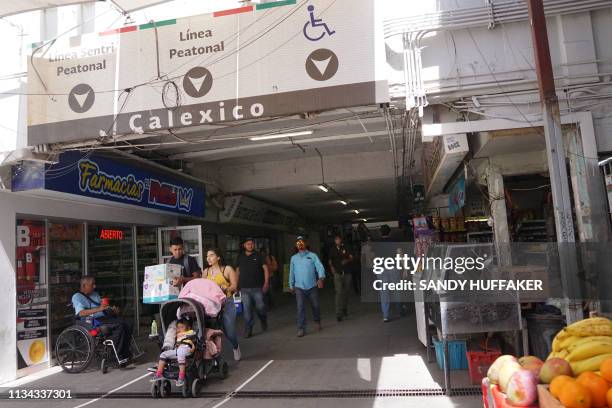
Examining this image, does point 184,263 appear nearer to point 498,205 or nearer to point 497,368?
point 498,205

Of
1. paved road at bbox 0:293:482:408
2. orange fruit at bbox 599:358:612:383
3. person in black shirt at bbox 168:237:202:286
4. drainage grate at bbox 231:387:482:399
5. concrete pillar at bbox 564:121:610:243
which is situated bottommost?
drainage grate at bbox 231:387:482:399

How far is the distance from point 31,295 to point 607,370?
708 cm

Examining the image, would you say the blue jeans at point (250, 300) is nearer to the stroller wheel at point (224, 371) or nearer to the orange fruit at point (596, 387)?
the stroller wheel at point (224, 371)

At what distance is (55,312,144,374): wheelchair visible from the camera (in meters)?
6.55

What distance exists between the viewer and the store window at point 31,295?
673 cm

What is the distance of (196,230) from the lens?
33.1 feet

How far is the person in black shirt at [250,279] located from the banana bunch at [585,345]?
5920 millimetres

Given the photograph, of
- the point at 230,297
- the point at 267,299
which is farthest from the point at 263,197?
the point at 230,297

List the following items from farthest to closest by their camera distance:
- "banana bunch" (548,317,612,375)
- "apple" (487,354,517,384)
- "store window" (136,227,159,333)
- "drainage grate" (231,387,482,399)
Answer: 1. "store window" (136,227,159,333)
2. "drainage grate" (231,387,482,399)
3. "apple" (487,354,517,384)
4. "banana bunch" (548,317,612,375)

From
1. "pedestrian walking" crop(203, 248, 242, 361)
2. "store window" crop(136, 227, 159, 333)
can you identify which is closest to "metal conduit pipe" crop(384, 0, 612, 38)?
"pedestrian walking" crop(203, 248, 242, 361)

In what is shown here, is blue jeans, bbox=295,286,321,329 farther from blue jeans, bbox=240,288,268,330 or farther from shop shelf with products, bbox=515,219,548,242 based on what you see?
shop shelf with products, bbox=515,219,548,242

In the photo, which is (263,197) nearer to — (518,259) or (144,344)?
(144,344)

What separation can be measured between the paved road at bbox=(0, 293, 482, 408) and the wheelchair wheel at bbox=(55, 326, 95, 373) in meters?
0.15

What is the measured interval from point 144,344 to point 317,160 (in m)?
5.55
